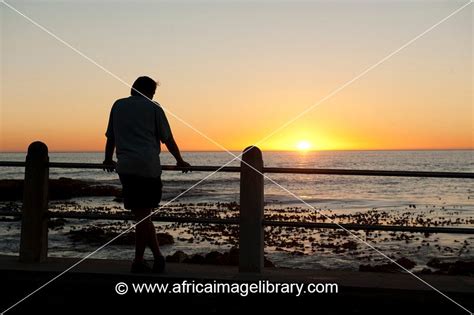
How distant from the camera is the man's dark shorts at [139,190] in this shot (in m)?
5.36

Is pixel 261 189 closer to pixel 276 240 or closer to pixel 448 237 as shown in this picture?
pixel 276 240

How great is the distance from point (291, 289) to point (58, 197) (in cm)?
4417

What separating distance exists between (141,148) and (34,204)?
1.46 metres

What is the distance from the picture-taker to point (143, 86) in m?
5.41

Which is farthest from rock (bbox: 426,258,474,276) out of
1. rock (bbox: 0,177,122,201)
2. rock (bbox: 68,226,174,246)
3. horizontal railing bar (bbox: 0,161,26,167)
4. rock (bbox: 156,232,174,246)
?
rock (bbox: 0,177,122,201)

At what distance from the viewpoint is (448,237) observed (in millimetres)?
20250

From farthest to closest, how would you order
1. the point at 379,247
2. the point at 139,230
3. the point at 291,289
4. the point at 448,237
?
1. the point at 448,237
2. the point at 379,247
3. the point at 139,230
4. the point at 291,289

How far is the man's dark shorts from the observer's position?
5.36m

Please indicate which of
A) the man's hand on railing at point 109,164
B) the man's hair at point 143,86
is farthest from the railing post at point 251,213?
the man's hand on railing at point 109,164

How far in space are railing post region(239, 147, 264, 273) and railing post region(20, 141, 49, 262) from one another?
1.99 metres

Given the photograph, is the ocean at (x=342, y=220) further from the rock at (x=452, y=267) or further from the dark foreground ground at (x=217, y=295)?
the dark foreground ground at (x=217, y=295)

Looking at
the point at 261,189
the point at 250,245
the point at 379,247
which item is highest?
the point at 261,189

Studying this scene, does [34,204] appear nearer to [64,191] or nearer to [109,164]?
[109,164]

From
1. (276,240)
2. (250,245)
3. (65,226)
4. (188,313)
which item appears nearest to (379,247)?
(276,240)
